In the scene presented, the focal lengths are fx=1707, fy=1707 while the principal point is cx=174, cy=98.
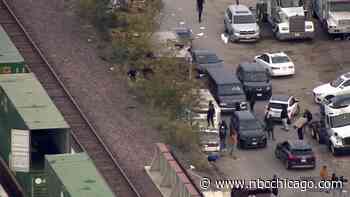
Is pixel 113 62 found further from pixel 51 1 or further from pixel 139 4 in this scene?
pixel 51 1

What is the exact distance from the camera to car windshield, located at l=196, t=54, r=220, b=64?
72125mm

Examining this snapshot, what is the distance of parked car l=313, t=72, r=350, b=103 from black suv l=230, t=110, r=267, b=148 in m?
5.22

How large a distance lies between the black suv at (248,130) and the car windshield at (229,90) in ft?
9.21

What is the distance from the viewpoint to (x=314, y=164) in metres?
62.6

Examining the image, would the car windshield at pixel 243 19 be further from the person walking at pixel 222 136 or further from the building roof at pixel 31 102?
the building roof at pixel 31 102

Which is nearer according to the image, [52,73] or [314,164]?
[314,164]

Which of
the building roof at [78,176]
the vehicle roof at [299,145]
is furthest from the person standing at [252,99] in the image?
the building roof at [78,176]

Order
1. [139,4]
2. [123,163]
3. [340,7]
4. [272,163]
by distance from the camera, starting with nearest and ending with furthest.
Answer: [123,163], [272,163], [139,4], [340,7]

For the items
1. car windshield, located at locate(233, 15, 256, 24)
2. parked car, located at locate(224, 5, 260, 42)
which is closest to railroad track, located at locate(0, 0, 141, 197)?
parked car, located at locate(224, 5, 260, 42)

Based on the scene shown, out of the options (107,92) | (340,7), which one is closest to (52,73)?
(107,92)

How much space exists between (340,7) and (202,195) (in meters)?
26.1

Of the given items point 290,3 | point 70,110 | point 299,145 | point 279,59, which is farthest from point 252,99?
point 290,3

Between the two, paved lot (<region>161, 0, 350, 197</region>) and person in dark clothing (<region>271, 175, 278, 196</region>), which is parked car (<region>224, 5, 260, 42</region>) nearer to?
paved lot (<region>161, 0, 350, 197</region>)

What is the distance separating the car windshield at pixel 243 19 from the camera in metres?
78.4
